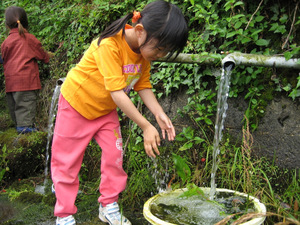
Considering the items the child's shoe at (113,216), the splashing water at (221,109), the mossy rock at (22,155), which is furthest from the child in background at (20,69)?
the splashing water at (221,109)

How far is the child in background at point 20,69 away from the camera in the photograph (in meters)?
4.21

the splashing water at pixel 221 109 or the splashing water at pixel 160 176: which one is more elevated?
the splashing water at pixel 221 109

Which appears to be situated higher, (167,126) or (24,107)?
(167,126)

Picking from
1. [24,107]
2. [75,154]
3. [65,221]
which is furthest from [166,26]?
[24,107]

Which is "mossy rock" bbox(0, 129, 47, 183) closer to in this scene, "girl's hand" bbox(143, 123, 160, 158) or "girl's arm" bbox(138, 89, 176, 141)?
"girl's arm" bbox(138, 89, 176, 141)

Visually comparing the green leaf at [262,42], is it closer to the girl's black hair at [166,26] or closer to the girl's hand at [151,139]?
the girl's black hair at [166,26]

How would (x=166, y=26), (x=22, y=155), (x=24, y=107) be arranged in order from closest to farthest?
(x=166, y=26) < (x=22, y=155) < (x=24, y=107)

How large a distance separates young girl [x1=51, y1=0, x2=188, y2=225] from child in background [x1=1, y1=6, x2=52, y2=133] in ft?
6.71

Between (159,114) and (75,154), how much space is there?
2.19 ft

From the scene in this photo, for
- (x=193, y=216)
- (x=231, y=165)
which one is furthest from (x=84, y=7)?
(x=193, y=216)

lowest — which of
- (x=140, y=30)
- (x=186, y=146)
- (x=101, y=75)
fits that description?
(x=186, y=146)

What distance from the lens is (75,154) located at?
91.5 inches

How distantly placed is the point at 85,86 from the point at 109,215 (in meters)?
0.94

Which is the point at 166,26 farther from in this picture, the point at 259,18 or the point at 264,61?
the point at 259,18
